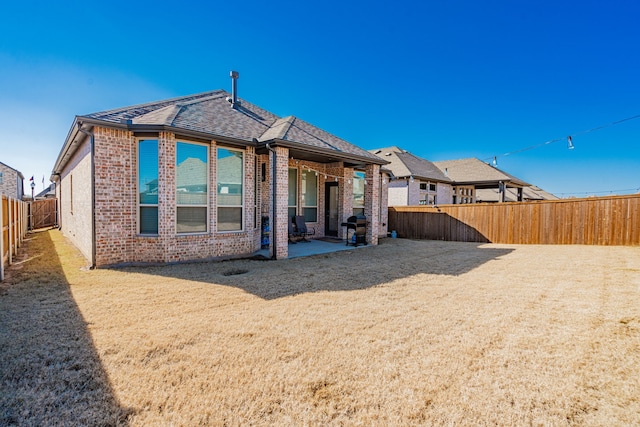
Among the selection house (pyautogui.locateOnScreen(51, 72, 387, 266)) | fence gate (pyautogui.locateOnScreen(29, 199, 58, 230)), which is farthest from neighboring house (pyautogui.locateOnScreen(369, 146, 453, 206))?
fence gate (pyautogui.locateOnScreen(29, 199, 58, 230))

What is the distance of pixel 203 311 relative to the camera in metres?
4.10

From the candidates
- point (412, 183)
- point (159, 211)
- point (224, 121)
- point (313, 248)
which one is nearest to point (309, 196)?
point (313, 248)

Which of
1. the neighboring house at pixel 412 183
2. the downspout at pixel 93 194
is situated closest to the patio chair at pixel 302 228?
the downspout at pixel 93 194

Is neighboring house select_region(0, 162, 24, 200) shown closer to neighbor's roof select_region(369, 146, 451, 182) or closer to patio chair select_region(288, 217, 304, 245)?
patio chair select_region(288, 217, 304, 245)

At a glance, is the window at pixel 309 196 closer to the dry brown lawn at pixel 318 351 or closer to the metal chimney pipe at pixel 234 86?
the metal chimney pipe at pixel 234 86

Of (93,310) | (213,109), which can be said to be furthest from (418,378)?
(213,109)

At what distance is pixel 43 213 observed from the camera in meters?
18.5

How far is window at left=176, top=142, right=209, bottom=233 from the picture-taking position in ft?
23.3

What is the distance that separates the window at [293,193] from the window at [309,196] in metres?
0.32

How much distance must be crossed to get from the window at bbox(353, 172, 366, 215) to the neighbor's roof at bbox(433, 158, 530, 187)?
40.7 feet

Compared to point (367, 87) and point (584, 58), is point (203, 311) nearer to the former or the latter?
point (367, 87)

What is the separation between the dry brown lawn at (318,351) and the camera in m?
2.08

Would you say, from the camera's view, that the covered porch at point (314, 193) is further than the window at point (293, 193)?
No

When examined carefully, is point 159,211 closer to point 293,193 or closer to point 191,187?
point 191,187
